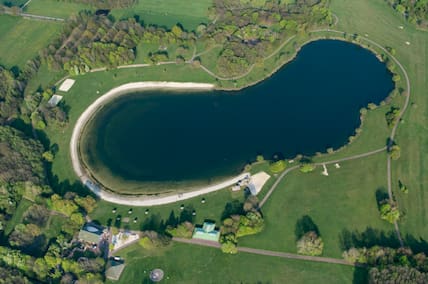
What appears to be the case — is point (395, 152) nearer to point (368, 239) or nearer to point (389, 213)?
point (389, 213)

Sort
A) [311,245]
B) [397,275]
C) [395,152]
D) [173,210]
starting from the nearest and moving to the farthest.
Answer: [397,275], [311,245], [173,210], [395,152]

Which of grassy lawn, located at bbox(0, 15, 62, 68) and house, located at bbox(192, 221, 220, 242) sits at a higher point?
grassy lawn, located at bbox(0, 15, 62, 68)

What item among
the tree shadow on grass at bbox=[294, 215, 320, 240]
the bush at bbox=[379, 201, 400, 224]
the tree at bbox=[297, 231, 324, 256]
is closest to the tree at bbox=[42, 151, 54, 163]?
the tree shadow on grass at bbox=[294, 215, 320, 240]

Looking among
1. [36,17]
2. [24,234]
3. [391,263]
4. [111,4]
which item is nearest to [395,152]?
→ [391,263]

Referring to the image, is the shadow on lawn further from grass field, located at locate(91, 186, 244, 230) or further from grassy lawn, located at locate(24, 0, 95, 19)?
grassy lawn, located at locate(24, 0, 95, 19)

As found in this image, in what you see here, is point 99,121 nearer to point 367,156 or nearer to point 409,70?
point 367,156
